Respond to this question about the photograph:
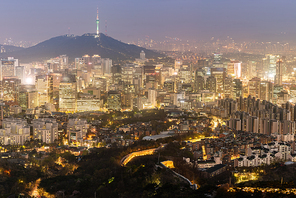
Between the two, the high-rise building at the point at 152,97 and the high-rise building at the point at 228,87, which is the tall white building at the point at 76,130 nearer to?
the high-rise building at the point at 152,97

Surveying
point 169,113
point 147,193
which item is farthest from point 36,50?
point 147,193

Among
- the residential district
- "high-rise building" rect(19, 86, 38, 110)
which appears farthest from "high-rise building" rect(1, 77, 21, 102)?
"high-rise building" rect(19, 86, 38, 110)

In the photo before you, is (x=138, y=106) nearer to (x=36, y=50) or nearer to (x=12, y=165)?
(x=12, y=165)

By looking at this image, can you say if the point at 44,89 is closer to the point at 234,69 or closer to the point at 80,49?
the point at 234,69

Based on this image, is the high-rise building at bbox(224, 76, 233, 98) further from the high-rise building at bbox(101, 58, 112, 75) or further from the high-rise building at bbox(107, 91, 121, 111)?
the high-rise building at bbox(101, 58, 112, 75)

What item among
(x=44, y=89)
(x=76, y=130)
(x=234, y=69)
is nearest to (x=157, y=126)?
(x=76, y=130)

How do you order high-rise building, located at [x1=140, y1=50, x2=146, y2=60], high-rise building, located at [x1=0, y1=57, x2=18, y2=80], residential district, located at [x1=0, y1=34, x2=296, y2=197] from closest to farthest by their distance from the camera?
1. residential district, located at [x1=0, y1=34, x2=296, y2=197]
2. high-rise building, located at [x1=0, y1=57, x2=18, y2=80]
3. high-rise building, located at [x1=140, y1=50, x2=146, y2=60]
